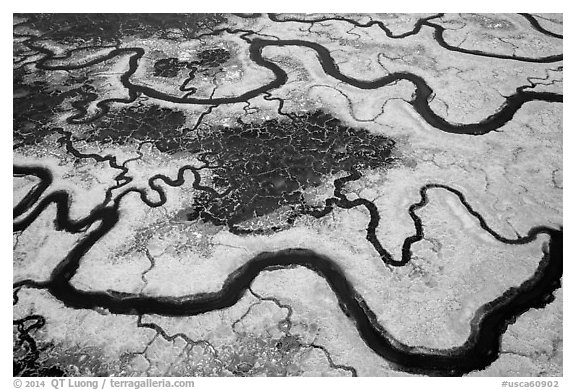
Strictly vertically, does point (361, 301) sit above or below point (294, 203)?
below

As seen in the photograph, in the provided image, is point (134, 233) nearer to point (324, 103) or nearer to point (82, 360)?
point (82, 360)

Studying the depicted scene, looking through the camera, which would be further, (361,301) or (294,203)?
(294,203)

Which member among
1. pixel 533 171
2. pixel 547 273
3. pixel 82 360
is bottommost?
pixel 82 360

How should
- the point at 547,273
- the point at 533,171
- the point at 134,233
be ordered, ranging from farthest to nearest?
1. the point at 533,171
2. the point at 134,233
3. the point at 547,273

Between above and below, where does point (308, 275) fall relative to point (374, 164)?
below

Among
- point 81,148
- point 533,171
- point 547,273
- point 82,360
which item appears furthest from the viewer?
point 81,148

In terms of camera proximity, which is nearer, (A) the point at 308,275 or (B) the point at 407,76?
(A) the point at 308,275

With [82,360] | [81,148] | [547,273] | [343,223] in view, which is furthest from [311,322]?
[81,148]
